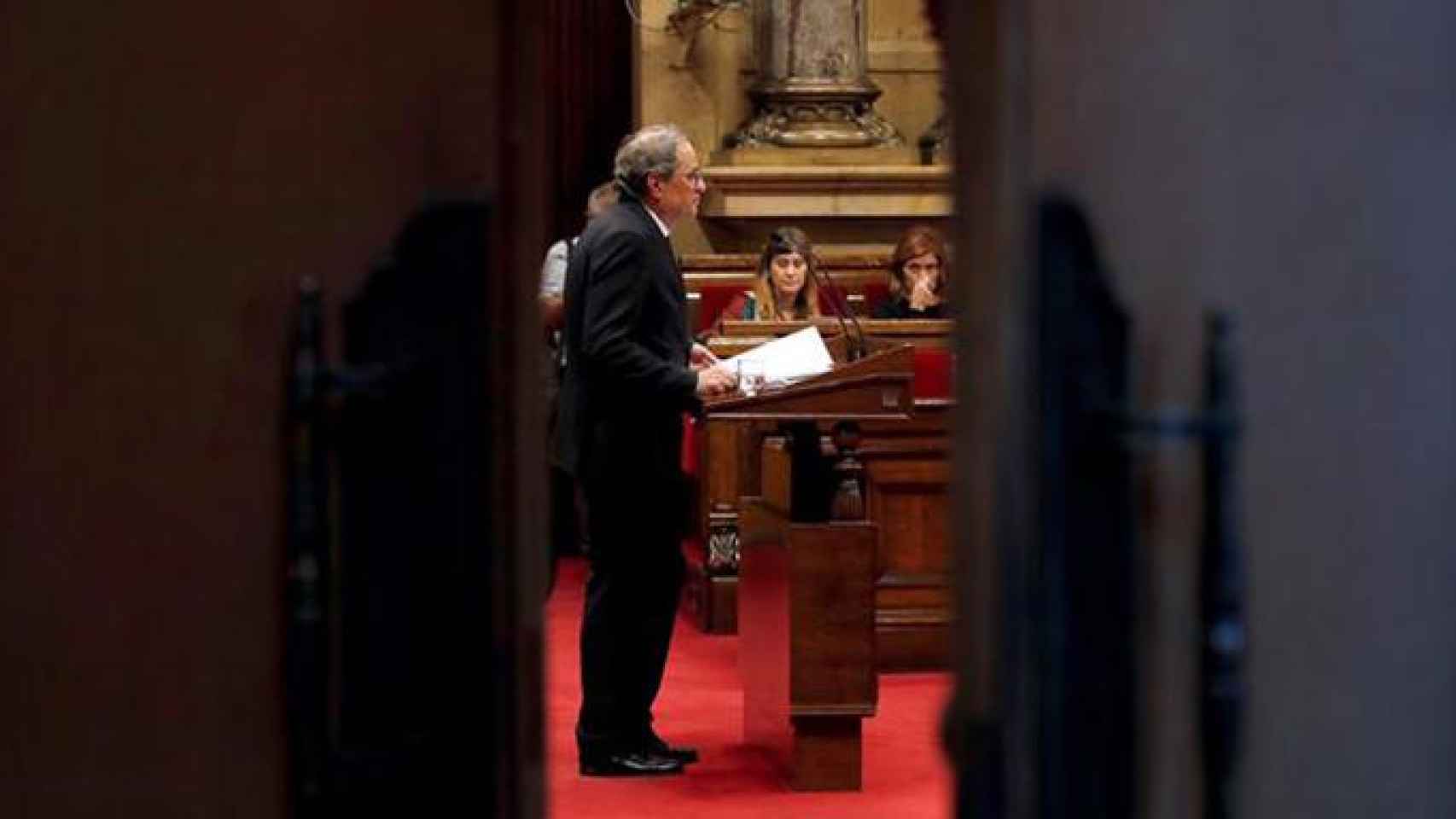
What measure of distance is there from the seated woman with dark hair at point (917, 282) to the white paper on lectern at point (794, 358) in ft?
8.99

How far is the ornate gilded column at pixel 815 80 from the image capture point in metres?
12.1

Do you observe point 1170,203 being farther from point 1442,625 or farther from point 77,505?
point 77,505

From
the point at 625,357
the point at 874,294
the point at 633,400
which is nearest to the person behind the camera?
the point at 625,357

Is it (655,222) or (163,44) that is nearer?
(163,44)

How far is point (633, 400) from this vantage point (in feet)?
22.1

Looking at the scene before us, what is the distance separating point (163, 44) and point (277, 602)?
20.4 inches

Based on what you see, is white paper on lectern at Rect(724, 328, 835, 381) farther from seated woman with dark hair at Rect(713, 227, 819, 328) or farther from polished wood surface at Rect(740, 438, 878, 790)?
seated woman with dark hair at Rect(713, 227, 819, 328)

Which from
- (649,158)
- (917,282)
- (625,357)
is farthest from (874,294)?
(625,357)

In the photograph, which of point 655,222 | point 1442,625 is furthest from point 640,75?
point 1442,625

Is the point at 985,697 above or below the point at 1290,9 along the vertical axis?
below

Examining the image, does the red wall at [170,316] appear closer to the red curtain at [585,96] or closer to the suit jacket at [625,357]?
the suit jacket at [625,357]

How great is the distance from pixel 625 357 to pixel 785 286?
2.94m

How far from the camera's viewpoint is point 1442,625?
3.08 m

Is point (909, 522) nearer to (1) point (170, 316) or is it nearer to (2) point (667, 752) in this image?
(2) point (667, 752)
